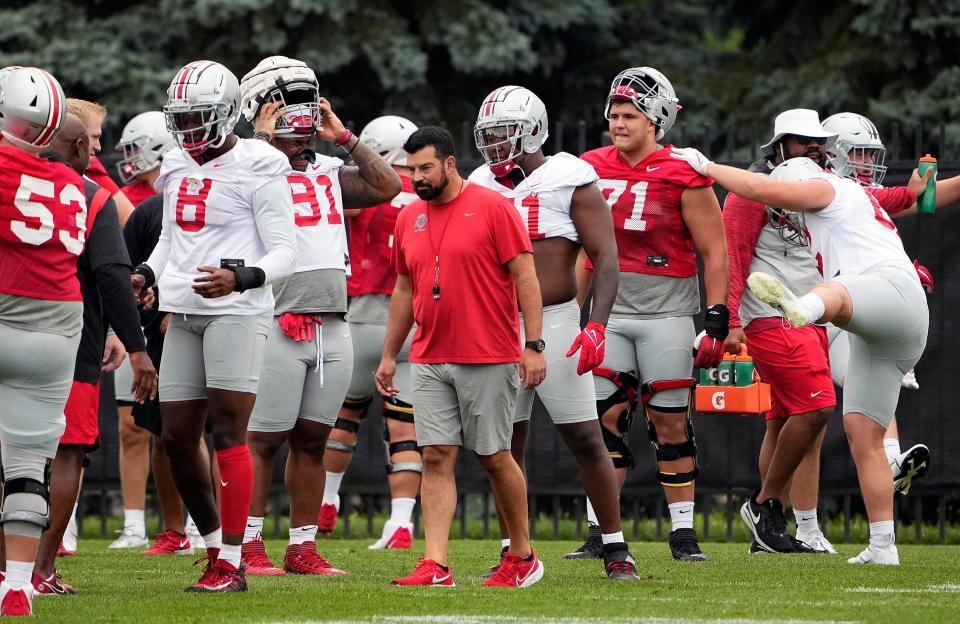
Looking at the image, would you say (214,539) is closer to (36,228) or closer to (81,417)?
(81,417)

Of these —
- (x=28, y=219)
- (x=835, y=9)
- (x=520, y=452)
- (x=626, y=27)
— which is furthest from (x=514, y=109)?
(x=626, y=27)

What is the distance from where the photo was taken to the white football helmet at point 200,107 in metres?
7.01

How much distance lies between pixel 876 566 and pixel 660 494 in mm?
3090

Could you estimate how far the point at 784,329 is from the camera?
9.16 meters

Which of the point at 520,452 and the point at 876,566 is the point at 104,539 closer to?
the point at 520,452

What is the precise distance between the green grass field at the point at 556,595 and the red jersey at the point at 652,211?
4.91 feet

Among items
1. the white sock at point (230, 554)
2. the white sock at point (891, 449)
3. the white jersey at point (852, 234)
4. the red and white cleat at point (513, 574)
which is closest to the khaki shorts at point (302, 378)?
the white sock at point (230, 554)

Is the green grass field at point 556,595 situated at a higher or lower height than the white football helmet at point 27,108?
lower

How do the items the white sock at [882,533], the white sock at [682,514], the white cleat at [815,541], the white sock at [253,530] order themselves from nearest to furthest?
the white sock at [253,530] < the white sock at [882,533] < the white sock at [682,514] < the white cleat at [815,541]

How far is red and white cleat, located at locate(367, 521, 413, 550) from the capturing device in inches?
393

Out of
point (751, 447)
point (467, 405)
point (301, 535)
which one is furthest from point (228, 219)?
point (751, 447)

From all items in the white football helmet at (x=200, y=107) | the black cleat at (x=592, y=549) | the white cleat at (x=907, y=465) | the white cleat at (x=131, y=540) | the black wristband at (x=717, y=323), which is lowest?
the white cleat at (x=131, y=540)

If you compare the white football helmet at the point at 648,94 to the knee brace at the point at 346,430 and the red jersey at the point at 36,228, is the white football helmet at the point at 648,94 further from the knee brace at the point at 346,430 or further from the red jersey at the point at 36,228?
the red jersey at the point at 36,228

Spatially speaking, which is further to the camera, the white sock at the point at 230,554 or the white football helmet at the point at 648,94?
the white football helmet at the point at 648,94
